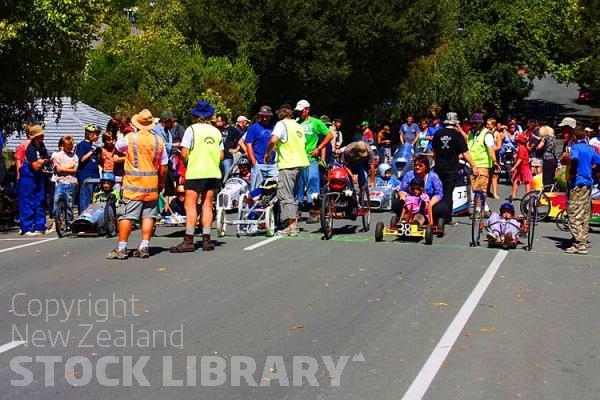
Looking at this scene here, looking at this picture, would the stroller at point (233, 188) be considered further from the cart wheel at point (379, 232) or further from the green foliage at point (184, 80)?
the green foliage at point (184, 80)

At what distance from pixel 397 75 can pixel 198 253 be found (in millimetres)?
31036

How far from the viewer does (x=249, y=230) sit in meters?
16.3

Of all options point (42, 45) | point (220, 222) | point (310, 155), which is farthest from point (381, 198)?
point (42, 45)

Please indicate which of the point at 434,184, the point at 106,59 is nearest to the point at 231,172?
the point at 434,184

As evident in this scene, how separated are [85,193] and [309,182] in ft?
13.3

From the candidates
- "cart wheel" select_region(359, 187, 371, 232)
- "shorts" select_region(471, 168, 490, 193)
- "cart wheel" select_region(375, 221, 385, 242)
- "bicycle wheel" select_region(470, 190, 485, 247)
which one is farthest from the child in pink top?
"shorts" select_region(471, 168, 490, 193)

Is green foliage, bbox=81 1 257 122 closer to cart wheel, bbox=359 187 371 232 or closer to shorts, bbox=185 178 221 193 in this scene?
cart wheel, bbox=359 187 371 232

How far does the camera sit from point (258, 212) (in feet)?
53.9

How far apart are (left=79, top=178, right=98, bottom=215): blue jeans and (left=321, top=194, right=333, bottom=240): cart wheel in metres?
4.83

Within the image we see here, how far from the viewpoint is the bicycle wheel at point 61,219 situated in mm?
16641

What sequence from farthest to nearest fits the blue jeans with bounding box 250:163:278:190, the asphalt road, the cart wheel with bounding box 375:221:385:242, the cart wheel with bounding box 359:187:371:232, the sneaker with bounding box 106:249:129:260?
1. the blue jeans with bounding box 250:163:278:190
2. the cart wheel with bounding box 359:187:371:232
3. the cart wheel with bounding box 375:221:385:242
4. the sneaker with bounding box 106:249:129:260
5. the asphalt road

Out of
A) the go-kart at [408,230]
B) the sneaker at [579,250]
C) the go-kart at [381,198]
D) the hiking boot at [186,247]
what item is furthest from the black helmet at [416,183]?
the go-kart at [381,198]

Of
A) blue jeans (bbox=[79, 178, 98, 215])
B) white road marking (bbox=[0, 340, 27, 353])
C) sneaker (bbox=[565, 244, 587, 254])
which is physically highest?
blue jeans (bbox=[79, 178, 98, 215])

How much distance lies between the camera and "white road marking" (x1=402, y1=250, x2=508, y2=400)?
7777mm
